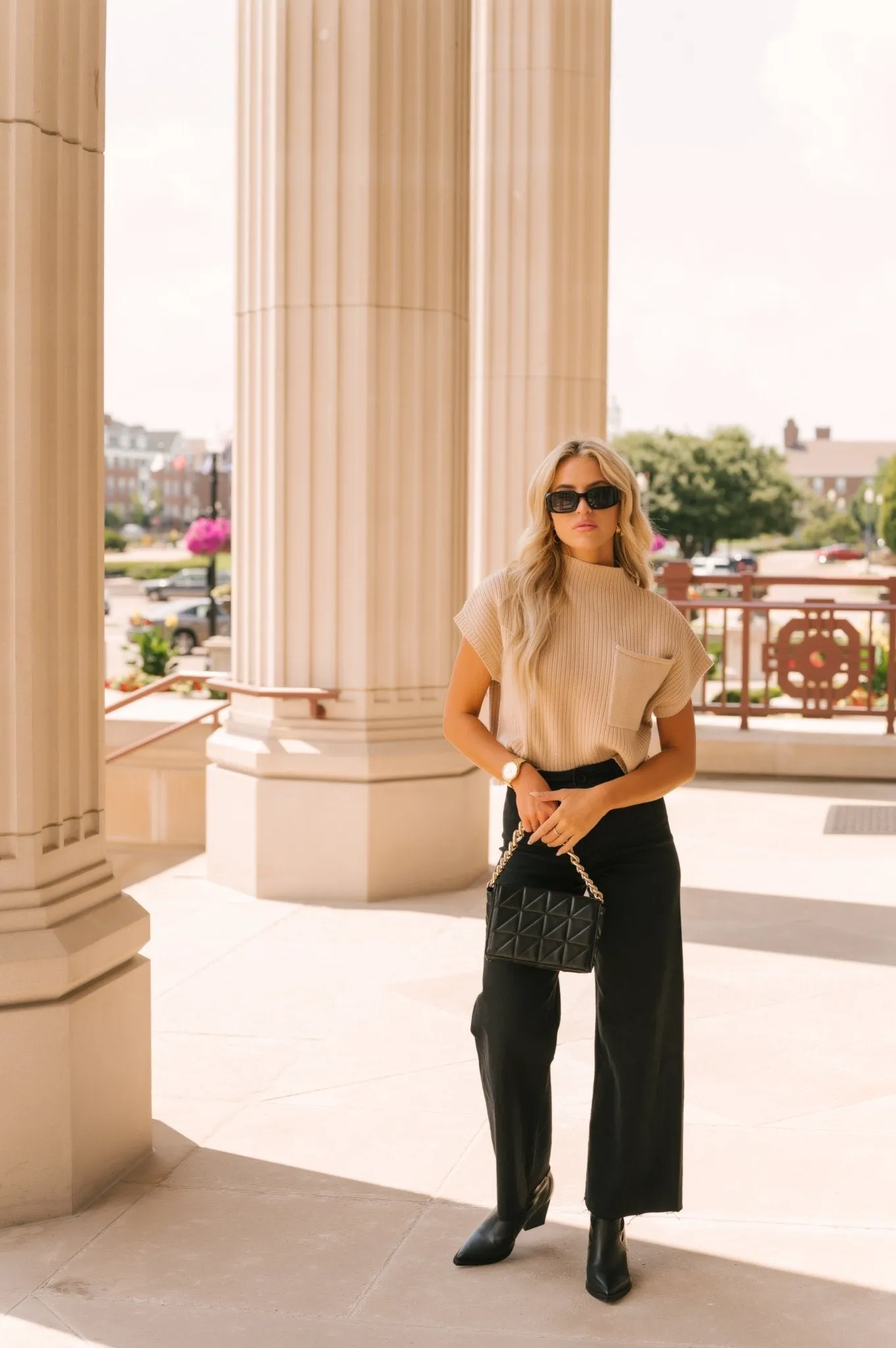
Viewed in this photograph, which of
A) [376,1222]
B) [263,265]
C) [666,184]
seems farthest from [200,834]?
[666,184]

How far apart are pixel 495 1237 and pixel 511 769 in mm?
1225

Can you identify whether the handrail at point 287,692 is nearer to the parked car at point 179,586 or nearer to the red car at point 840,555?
the parked car at point 179,586

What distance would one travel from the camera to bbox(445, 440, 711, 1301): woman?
381 centimetres

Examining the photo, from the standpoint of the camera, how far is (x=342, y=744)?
8.67 m

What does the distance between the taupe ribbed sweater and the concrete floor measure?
1.33 meters

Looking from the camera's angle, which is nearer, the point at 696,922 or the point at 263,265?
the point at 696,922

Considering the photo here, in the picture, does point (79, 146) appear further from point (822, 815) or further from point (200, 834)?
point (822, 815)

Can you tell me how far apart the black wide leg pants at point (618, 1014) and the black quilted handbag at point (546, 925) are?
0.22 feet

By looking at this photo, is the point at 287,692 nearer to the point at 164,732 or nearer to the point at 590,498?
the point at 164,732

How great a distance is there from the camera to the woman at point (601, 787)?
3814mm

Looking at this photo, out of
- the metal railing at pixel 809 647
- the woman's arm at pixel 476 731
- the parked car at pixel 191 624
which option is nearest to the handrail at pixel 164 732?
the metal railing at pixel 809 647

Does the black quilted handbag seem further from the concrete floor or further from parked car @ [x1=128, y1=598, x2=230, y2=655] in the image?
parked car @ [x1=128, y1=598, x2=230, y2=655]

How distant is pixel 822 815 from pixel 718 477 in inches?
3906

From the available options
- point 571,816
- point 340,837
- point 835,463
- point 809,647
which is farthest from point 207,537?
point 835,463
